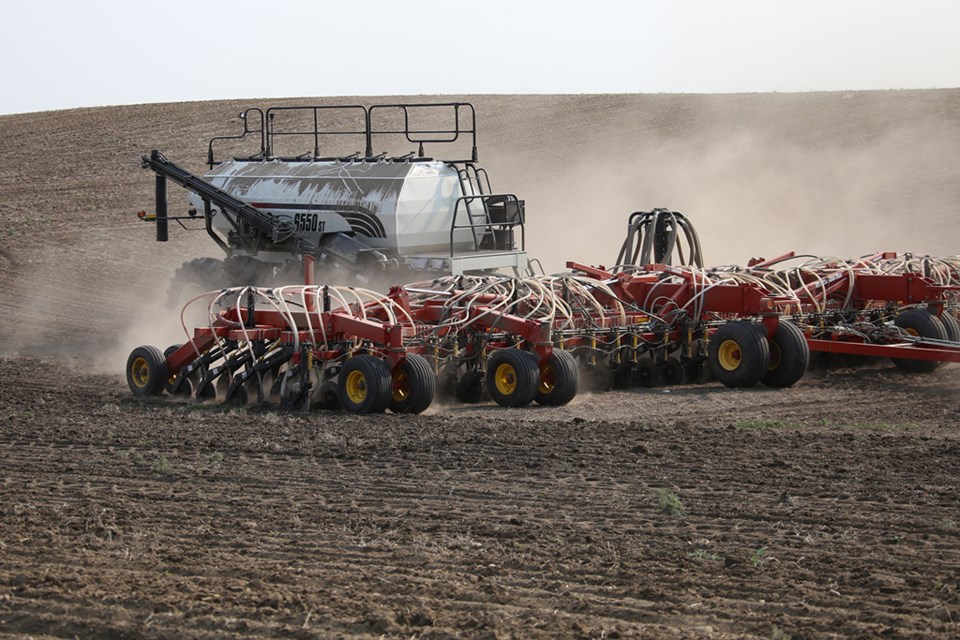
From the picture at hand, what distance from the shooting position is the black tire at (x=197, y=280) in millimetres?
15133

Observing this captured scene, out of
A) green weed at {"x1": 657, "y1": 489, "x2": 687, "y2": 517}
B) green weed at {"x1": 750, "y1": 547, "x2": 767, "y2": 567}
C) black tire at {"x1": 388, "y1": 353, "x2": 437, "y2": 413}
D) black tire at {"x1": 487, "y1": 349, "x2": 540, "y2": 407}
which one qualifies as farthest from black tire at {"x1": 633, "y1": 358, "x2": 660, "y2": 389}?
green weed at {"x1": 750, "y1": 547, "x2": 767, "y2": 567}

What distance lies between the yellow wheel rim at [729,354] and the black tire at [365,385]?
3.42m

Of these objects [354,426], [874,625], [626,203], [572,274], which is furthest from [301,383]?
[626,203]

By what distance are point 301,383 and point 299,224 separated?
4.55m

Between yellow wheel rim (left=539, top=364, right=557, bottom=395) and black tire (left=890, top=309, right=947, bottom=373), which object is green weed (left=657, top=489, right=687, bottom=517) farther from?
black tire (left=890, top=309, right=947, bottom=373)

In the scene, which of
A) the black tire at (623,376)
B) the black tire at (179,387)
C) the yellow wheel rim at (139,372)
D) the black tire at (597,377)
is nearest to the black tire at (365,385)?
the black tire at (179,387)

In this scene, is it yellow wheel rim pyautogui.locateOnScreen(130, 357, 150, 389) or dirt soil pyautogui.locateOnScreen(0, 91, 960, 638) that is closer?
dirt soil pyautogui.locateOnScreen(0, 91, 960, 638)

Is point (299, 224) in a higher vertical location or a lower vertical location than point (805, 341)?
higher

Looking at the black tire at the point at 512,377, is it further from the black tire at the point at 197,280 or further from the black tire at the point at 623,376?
the black tire at the point at 197,280

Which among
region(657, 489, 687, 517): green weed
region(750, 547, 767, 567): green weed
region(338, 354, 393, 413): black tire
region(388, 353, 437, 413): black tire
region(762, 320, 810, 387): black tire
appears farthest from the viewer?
region(762, 320, 810, 387): black tire

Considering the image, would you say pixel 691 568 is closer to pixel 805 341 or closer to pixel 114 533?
pixel 114 533

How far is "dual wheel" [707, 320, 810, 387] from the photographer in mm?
11867

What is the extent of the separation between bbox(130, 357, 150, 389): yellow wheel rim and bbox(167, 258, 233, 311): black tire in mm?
3505

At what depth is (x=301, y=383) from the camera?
34.7 feet
